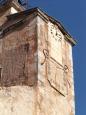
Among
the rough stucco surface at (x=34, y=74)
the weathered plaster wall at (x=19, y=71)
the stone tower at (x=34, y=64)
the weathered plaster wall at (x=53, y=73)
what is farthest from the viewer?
the weathered plaster wall at (x=53, y=73)

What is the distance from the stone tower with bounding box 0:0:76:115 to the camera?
22.5m

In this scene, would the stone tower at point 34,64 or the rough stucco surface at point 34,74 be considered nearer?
the rough stucco surface at point 34,74

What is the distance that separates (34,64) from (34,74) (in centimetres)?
50

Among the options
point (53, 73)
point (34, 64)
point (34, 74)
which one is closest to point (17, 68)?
point (34, 64)

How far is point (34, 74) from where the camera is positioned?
23.1 meters

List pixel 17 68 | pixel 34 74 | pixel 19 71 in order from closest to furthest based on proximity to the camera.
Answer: pixel 34 74
pixel 19 71
pixel 17 68

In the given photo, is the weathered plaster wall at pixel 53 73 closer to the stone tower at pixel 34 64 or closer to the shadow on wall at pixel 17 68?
the stone tower at pixel 34 64

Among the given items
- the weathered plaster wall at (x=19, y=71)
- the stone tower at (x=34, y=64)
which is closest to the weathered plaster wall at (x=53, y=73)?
the stone tower at (x=34, y=64)

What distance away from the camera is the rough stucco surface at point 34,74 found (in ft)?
73.3

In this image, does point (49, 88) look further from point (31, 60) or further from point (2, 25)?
point (2, 25)

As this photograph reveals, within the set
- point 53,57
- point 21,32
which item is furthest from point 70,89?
point 21,32

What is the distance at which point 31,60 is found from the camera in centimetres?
2362

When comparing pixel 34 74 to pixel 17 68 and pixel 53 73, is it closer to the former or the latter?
pixel 17 68

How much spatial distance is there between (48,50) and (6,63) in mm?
1774
